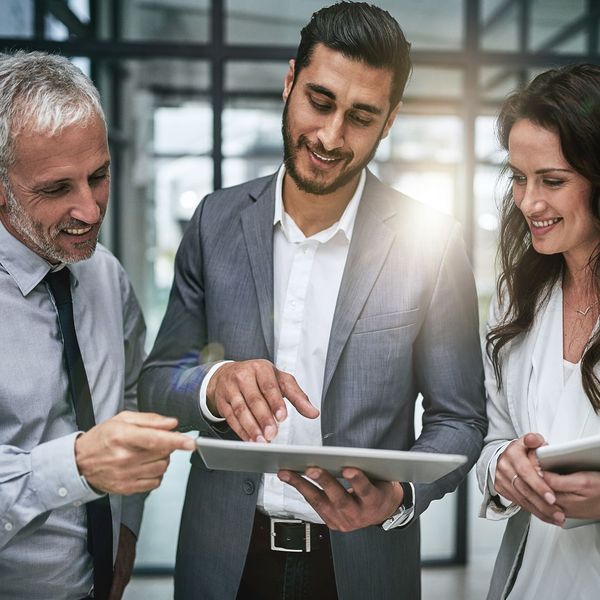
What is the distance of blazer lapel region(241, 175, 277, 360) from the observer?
1.67 meters

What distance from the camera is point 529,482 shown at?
1.34 m

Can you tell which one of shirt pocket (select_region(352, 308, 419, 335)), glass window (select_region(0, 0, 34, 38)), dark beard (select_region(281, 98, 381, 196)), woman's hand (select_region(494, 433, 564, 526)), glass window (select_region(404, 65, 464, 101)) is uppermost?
glass window (select_region(0, 0, 34, 38))

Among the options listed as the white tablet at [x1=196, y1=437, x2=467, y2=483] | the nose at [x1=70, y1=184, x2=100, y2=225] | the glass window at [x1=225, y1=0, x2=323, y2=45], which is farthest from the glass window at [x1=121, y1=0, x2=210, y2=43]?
the white tablet at [x1=196, y1=437, x2=467, y2=483]

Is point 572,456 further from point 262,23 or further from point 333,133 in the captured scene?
point 262,23

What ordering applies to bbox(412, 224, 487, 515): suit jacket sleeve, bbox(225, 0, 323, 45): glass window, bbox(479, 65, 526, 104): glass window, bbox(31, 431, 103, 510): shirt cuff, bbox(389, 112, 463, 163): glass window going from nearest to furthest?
1. bbox(31, 431, 103, 510): shirt cuff
2. bbox(412, 224, 487, 515): suit jacket sleeve
3. bbox(225, 0, 323, 45): glass window
4. bbox(479, 65, 526, 104): glass window
5. bbox(389, 112, 463, 163): glass window

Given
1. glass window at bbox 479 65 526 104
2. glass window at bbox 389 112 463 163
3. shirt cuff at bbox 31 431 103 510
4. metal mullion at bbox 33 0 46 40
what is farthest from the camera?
glass window at bbox 389 112 463 163

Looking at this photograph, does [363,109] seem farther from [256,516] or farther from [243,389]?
[256,516]

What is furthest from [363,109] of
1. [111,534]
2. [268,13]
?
[268,13]

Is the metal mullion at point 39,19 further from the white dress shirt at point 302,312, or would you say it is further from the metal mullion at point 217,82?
the white dress shirt at point 302,312

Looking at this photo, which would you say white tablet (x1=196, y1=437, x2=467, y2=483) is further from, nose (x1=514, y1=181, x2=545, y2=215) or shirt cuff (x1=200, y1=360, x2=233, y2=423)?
nose (x1=514, y1=181, x2=545, y2=215)

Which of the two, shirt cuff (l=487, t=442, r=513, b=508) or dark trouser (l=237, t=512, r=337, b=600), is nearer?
shirt cuff (l=487, t=442, r=513, b=508)

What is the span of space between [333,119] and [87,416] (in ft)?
3.02

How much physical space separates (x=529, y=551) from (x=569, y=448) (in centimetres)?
52

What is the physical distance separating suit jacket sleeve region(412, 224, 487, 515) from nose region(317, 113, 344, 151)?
0.37m
